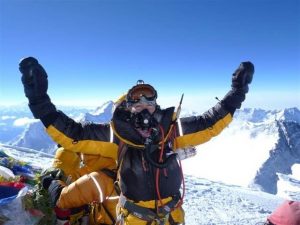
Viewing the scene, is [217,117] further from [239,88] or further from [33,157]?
[33,157]

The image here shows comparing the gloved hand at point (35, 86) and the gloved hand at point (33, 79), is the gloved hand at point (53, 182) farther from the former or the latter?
the gloved hand at point (33, 79)

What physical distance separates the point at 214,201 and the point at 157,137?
23.8 meters

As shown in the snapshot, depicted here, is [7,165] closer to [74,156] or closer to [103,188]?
[74,156]

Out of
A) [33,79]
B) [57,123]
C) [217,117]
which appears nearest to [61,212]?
[57,123]

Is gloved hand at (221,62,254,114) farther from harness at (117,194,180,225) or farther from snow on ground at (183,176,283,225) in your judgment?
snow on ground at (183,176,283,225)

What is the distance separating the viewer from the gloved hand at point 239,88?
668cm

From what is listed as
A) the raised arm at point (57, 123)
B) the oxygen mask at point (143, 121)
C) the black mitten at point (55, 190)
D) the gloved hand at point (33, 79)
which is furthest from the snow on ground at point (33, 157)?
the oxygen mask at point (143, 121)

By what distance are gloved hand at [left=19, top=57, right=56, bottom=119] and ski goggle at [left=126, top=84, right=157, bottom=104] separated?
4.41 ft

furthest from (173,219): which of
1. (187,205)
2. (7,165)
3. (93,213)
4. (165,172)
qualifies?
(187,205)

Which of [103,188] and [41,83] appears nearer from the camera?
[41,83]

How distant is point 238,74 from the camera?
6.73 metres

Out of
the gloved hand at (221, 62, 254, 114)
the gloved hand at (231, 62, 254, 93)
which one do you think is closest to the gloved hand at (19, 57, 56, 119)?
the gloved hand at (221, 62, 254, 114)

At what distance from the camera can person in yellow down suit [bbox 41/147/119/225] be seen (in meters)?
5.95

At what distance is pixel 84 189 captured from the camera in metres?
5.89
